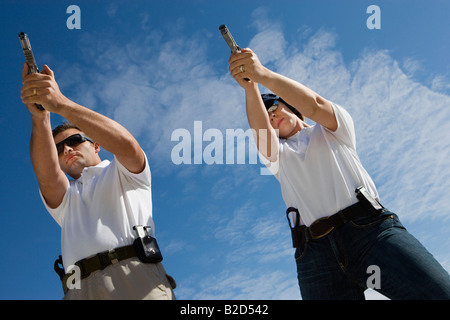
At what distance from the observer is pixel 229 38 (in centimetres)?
386

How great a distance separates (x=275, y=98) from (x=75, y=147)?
2514 mm

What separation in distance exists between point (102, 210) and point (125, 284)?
2.57ft

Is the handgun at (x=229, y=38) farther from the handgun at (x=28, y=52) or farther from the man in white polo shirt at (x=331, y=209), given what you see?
the handgun at (x=28, y=52)

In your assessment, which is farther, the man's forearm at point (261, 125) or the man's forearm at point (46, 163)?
the man's forearm at point (261, 125)

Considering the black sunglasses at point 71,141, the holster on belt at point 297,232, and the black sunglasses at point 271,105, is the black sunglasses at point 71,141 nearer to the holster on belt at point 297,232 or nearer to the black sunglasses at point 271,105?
the black sunglasses at point 271,105

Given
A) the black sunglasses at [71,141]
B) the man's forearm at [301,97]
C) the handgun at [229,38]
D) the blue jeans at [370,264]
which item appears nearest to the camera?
the blue jeans at [370,264]

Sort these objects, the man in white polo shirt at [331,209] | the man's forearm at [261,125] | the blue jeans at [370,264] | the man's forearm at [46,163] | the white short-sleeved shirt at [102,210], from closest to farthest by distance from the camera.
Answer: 1. the blue jeans at [370,264]
2. the man in white polo shirt at [331,209]
3. the white short-sleeved shirt at [102,210]
4. the man's forearm at [46,163]
5. the man's forearm at [261,125]

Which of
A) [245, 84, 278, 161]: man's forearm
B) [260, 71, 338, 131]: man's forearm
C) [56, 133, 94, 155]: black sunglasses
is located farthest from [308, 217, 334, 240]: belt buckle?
[56, 133, 94, 155]: black sunglasses

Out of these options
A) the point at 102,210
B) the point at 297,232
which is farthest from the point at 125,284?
the point at 297,232

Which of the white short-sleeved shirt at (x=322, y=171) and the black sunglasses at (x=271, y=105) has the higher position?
the black sunglasses at (x=271, y=105)

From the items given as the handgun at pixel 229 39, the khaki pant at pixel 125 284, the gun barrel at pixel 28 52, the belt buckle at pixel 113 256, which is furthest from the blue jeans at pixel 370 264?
the gun barrel at pixel 28 52

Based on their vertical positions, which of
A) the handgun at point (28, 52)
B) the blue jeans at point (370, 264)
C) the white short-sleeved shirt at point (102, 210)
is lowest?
the blue jeans at point (370, 264)

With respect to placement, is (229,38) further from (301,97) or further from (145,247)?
(145,247)

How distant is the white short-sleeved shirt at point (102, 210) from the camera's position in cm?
370
